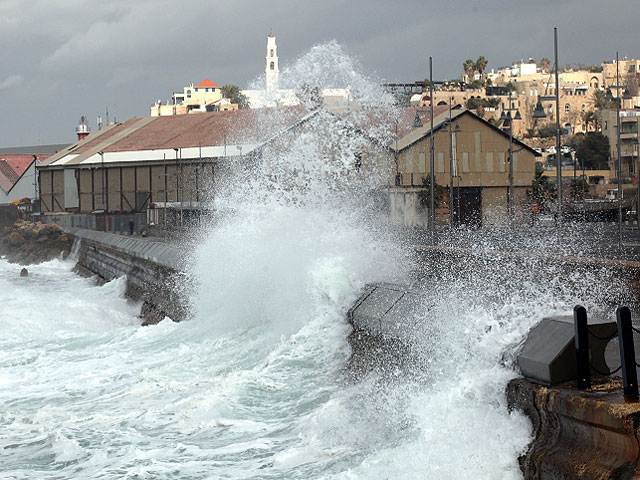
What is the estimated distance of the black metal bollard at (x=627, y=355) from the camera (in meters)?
5.39

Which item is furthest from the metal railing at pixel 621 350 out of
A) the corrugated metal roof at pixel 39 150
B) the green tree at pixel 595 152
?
the corrugated metal roof at pixel 39 150

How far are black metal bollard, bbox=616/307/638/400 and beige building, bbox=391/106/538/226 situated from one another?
120 feet

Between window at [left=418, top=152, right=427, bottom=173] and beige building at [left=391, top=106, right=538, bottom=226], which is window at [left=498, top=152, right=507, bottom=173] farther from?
window at [left=418, top=152, right=427, bottom=173]

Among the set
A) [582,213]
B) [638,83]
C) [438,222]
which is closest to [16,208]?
[438,222]

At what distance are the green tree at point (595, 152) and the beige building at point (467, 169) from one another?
3514 cm

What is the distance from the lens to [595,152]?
265 ft

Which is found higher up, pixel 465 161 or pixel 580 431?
pixel 465 161

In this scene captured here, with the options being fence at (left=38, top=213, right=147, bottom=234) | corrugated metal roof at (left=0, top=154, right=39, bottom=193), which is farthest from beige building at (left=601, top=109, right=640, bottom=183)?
corrugated metal roof at (left=0, top=154, right=39, bottom=193)

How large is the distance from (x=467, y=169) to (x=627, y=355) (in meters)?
40.4

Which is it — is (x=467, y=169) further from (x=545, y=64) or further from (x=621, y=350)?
(x=545, y=64)

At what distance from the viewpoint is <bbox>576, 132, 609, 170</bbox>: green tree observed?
7944 cm

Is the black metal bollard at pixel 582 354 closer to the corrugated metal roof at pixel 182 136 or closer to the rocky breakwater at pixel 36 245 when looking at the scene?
the corrugated metal roof at pixel 182 136

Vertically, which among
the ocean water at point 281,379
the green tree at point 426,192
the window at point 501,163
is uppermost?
the window at point 501,163

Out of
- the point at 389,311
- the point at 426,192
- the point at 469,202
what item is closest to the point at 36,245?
the point at 426,192
